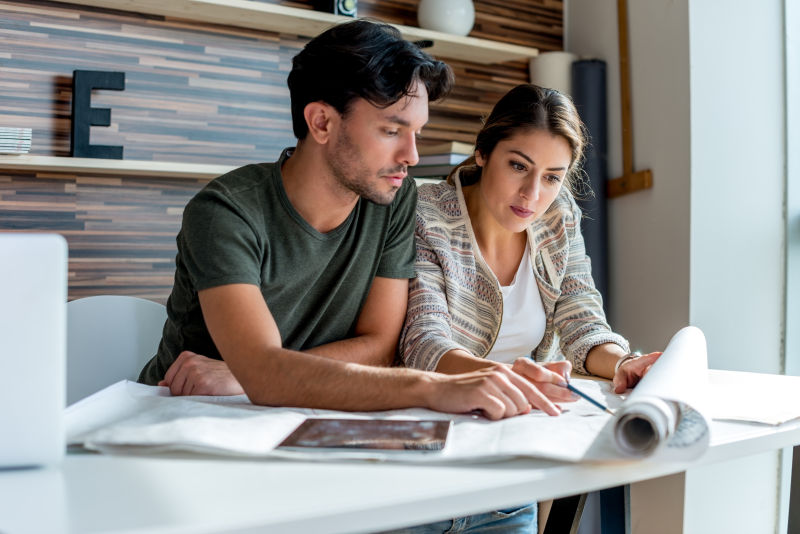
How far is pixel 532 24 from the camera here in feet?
10.4

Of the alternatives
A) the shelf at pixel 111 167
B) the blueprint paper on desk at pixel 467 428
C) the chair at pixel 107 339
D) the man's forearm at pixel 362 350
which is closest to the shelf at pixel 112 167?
the shelf at pixel 111 167

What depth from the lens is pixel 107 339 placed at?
1.78m

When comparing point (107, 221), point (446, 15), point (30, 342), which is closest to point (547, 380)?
point (30, 342)

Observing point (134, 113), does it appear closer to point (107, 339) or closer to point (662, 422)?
point (107, 339)

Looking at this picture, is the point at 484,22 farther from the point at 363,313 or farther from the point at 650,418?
the point at 650,418

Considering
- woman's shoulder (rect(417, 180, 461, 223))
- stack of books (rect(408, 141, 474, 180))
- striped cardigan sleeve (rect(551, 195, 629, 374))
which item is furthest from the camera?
stack of books (rect(408, 141, 474, 180))

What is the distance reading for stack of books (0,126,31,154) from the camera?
215 cm

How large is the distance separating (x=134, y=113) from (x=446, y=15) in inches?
43.2

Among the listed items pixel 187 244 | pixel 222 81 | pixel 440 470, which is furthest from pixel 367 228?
pixel 222 81

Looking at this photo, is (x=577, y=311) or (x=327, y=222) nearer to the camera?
(x=327, y=222)

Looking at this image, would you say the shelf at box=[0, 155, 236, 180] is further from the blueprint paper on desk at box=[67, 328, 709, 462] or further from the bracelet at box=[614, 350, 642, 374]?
the bracelet at box=[614, 350, 642, 374]

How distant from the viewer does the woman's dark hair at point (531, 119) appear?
5.64 feet

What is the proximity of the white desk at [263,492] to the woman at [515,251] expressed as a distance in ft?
2.51

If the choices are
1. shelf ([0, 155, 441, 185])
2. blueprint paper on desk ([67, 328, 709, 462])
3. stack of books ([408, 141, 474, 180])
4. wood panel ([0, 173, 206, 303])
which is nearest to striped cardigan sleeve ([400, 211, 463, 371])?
blueprint paper on desk ([67, 328, 709, 462])
